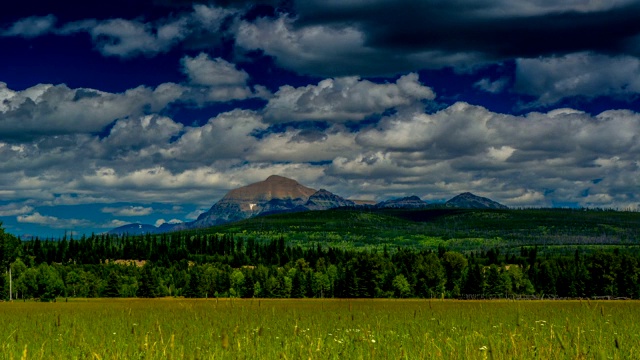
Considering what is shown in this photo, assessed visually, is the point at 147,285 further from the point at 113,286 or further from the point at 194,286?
the point at 194,286

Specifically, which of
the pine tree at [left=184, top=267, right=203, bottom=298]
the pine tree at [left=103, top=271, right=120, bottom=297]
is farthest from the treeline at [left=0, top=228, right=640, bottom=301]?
the pine tree at [left=184, top=267, right=203, bottom=298]

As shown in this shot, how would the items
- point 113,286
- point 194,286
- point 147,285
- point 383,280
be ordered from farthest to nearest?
point 194,286
point 147,285
point 113,286
point 383,280

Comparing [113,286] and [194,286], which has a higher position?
[113,286]

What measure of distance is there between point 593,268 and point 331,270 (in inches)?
3009

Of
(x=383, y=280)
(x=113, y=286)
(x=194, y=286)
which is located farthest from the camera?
(x=194, y=286)

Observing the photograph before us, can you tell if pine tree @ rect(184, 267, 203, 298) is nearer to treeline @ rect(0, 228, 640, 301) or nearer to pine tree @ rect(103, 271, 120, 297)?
treeline @ rect(0, 228, 640, 301)

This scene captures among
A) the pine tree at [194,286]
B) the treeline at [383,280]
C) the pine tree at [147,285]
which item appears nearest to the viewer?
the treeline at [383,280]

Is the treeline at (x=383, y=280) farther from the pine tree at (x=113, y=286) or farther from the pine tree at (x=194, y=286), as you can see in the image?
the pine tree at (x=194, y=286)

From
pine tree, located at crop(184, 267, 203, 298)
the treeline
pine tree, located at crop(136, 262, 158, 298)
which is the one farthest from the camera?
pine tree, located at crop(136, 262, 158, 298)

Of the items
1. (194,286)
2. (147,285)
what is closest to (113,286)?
(147,285)

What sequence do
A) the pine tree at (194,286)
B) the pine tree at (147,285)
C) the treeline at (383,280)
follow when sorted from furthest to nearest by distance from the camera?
the pine tree at (147,285)
the pine tree at (194,286)
the treeline at (383,280)

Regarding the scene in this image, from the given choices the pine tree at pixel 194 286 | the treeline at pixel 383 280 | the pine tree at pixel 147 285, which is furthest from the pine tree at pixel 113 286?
the pine tree at pixel 194 286

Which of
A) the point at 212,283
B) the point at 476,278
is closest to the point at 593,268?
the point at 476,278

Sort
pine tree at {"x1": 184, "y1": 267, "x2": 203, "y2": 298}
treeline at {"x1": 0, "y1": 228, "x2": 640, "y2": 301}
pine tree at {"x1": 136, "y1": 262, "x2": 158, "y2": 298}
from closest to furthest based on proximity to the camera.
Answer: treeline at {"x1": 0, "y1": 228, "x2": 640, "y2": 301}, pine tree at {"x1": 184, "y1": 267, "x2": 203, "y2": 298}, pine tree at {"x1": 136, "y1": 262, "x2": 158, "y2": 298}
